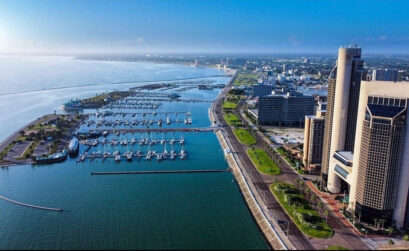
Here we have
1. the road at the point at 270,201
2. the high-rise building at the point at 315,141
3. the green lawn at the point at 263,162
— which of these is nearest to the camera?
the road at the point at 270,201

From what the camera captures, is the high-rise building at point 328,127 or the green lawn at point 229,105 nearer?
the high-rise building at point 328,127

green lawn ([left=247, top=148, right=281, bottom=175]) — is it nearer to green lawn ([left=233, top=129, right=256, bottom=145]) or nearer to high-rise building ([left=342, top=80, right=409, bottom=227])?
green lawn ([left=233, top=129, right=256, bottom=145])

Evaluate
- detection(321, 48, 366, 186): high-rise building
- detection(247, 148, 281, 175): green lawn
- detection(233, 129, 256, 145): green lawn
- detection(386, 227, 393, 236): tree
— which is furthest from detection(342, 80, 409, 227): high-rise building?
detection(233, 129, 256, 145): green lawn

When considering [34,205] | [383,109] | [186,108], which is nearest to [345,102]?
[383,109]

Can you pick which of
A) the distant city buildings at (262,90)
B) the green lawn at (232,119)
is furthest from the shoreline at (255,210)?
the distant city buildings at (262,90)

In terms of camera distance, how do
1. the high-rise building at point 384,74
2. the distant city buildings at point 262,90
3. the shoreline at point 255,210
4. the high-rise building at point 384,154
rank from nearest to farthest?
the shoreline at point 255,210 → the high-rise building at point 384,154 → the high-rise building at point 384,74 → the distant city buildings at point 262,90

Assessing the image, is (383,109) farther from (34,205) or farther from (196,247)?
(34,205)

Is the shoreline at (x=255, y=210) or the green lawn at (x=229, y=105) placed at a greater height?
the green lawn at (x=229, y=105)

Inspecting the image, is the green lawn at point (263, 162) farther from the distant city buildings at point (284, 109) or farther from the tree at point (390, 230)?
the distant city buildings at point (284, 109)
